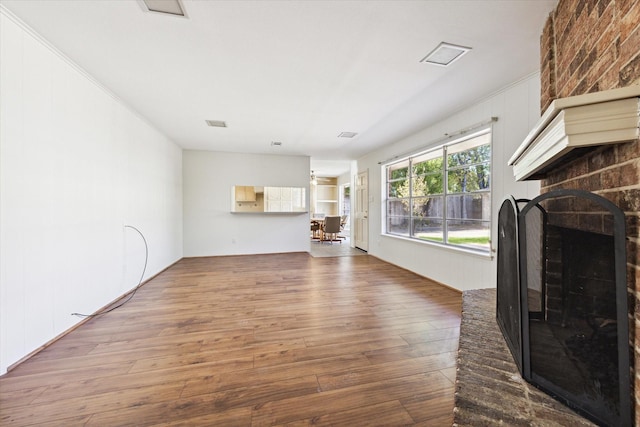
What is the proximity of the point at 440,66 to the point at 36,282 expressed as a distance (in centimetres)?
391

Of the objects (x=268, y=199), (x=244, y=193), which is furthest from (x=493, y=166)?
(x=244, y=193)

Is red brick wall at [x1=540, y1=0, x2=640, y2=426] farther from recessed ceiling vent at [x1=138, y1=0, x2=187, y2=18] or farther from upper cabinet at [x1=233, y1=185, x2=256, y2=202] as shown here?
upper cabinet at [x1=233, y1=185, x2=256, y2=202]

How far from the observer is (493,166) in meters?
3.04

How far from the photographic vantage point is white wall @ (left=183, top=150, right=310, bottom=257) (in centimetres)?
609

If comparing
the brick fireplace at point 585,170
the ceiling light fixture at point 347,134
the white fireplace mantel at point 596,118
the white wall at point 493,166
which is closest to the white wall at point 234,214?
the ceiling light fixture at point 347,134

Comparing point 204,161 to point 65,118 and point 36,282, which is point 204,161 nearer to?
point 65,118

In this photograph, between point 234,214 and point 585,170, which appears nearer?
point 585,170

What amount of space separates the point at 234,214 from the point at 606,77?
6.30 metres

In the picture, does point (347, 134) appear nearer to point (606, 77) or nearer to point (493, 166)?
point (493, 166)

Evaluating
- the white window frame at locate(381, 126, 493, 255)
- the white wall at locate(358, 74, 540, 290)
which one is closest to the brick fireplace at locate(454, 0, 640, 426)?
the white wall at locate(358, 74, 540, 290)

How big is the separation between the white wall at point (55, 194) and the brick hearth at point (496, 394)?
9.22ft

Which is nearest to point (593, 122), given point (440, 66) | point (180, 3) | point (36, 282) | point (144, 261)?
point (440, 66)

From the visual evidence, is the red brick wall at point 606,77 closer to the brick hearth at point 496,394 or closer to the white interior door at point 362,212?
the brick hearth at point 496,394

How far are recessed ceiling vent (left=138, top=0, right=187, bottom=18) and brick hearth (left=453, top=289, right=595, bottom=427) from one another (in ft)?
8.69
